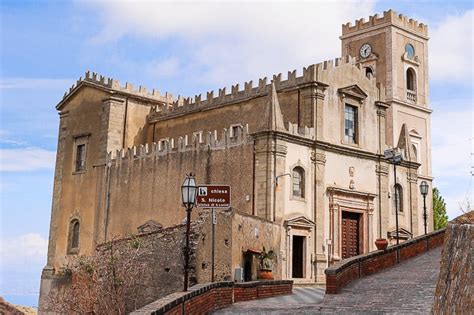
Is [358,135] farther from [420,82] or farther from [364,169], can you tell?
[420,82]

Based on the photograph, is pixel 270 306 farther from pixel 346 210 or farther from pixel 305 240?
pixel 346 210

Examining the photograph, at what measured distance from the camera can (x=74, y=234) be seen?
37.2 meters

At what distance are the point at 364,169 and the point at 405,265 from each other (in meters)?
11.1

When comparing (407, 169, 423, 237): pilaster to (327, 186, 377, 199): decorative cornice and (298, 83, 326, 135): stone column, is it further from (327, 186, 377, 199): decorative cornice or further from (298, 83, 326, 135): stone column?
(298, 83, 326, 135): stone column

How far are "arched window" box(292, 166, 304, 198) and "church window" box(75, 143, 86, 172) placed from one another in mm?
14882

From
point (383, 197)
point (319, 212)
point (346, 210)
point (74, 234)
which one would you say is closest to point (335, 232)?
point (346, 210)

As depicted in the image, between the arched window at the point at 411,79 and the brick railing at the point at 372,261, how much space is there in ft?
101

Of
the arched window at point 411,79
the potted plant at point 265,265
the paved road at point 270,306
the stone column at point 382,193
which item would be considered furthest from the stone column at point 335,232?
the arched window at point 411,79

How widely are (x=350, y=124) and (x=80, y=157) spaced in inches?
647

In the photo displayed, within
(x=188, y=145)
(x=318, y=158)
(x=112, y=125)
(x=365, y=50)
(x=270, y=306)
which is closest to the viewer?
(x=270, y=306)

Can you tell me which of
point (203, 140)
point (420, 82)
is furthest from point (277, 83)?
point (420, 82)

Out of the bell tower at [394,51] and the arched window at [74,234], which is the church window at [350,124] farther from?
the bell tower at [394,51]

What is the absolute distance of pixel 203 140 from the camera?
30.4 metres

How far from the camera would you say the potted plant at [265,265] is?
22109 millimetres
